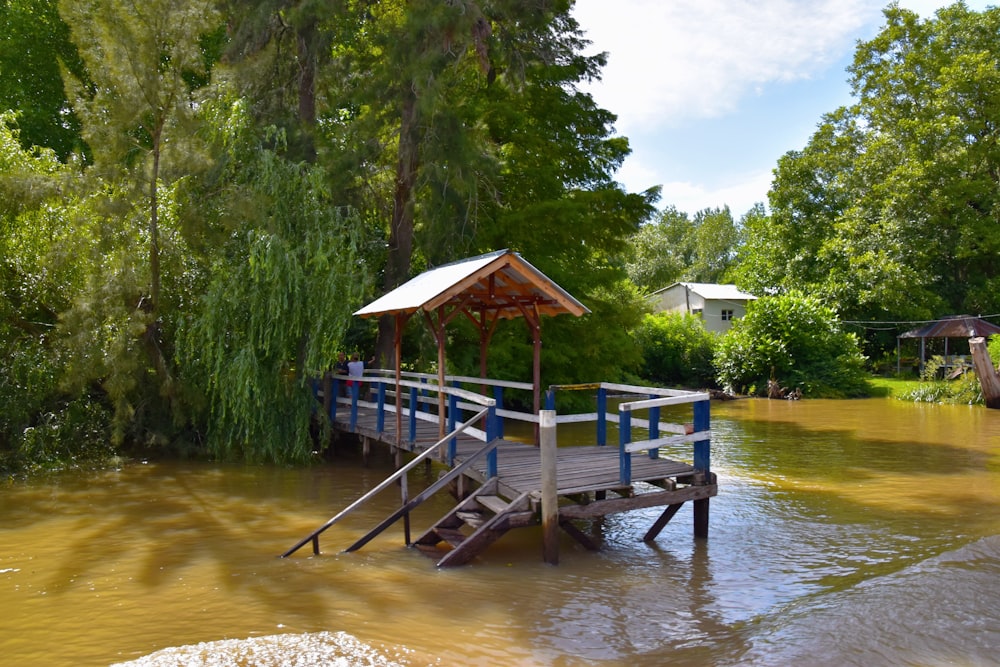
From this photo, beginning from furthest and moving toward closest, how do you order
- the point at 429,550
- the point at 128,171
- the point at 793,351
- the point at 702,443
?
the point at 793,351 < the point at 128,171 < the point at 702,443 < the point at 429,550

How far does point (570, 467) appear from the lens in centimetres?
1044

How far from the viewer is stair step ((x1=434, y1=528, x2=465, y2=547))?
362 inches

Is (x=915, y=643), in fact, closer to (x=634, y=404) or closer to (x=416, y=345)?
(x=634, y=404)

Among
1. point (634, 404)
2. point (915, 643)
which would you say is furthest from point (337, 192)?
point (915, 643)

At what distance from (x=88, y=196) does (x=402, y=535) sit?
30.9 feet

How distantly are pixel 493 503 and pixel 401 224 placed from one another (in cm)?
1117

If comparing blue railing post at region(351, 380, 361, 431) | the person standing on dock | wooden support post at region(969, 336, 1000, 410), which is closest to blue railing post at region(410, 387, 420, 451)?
blue railing post at region(351, 380, 361, 431)

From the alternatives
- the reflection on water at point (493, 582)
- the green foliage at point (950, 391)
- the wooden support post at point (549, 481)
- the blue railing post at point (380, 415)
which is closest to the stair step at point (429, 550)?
the reflection on water at point (493, 582)

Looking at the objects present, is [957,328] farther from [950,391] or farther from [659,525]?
[659,525]

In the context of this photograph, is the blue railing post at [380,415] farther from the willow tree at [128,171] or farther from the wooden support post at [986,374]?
the wooden support post at [986,374]

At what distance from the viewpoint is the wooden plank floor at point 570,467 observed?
9.52m

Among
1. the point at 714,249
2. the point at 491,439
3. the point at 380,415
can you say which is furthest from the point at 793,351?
the point at 714,249

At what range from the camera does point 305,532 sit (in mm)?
10664

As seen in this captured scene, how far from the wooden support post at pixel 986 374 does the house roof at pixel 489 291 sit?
1980 centimetres
